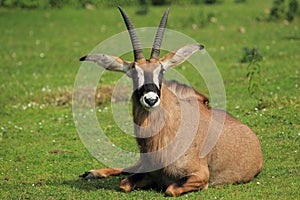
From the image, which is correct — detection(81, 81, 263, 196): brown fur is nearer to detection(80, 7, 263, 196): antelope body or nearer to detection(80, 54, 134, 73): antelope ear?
detection(80, 7, 263, 196): antelope body

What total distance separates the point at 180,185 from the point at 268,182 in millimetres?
1248

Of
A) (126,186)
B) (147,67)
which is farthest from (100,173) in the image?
(147,67)

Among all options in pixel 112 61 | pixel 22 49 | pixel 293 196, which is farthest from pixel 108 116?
pixel 22 49

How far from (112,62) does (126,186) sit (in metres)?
1.62

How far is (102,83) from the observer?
15.8 metres

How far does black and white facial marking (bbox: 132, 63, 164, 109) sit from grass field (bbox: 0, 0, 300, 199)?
4.11ft

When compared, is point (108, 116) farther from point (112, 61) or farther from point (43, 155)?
point (112, 61)

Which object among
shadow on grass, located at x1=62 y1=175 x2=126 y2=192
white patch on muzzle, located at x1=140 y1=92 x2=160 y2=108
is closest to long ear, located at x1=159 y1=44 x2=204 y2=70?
white patch on muzzle, located at x1=140 y1=92 x2=160 y2=108

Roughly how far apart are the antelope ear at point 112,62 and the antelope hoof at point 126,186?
4.80ft

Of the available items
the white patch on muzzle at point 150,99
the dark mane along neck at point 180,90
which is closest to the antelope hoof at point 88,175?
the dark mane along neck at point 180,90

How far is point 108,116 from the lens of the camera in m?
13.4

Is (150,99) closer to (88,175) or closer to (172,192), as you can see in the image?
(172,192)

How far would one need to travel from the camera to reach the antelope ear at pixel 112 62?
8.32m

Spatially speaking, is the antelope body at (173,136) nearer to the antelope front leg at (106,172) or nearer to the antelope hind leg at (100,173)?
the antelope front leg at (106,172)
